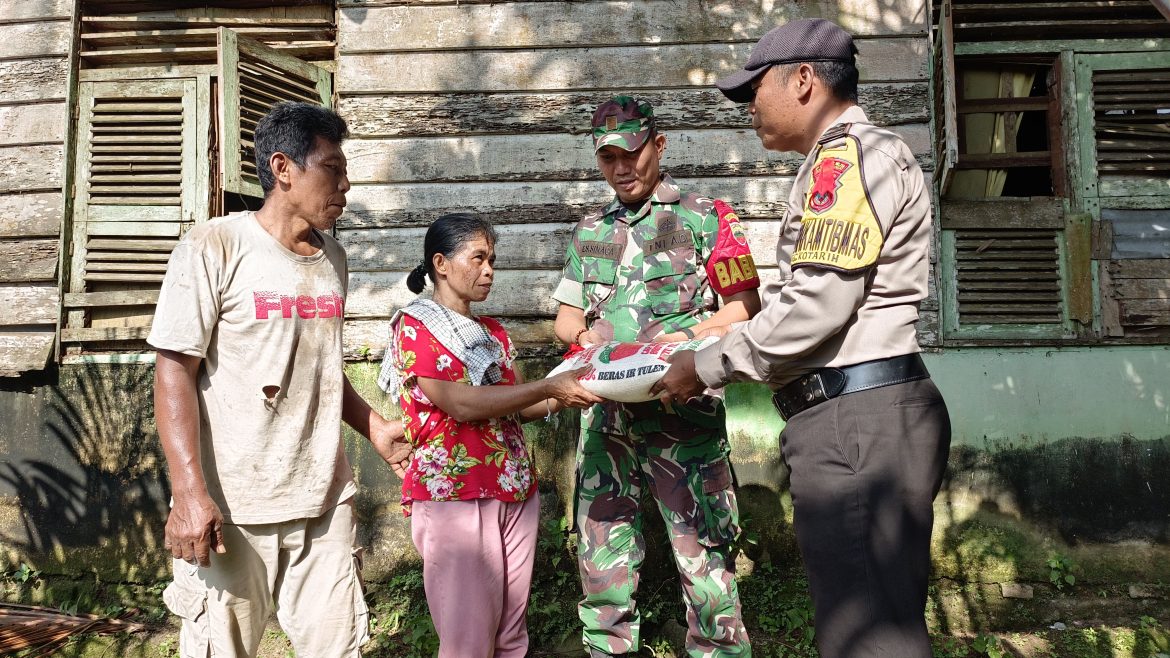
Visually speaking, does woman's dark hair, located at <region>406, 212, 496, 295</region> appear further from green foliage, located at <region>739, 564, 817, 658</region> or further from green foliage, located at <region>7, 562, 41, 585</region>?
green foliage, located at <region>7, 562, 41, 585</region>

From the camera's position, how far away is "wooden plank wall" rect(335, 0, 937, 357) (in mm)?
4785

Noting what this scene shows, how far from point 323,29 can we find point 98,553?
3.39 m

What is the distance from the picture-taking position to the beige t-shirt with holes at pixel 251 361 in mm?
2375

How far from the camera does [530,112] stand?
4867 mm

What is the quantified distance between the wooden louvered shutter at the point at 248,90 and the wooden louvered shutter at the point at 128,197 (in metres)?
0.46

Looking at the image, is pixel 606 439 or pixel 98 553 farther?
pixel 98 553

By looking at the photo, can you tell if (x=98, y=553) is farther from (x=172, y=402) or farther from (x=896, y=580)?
(x=896, y=580)

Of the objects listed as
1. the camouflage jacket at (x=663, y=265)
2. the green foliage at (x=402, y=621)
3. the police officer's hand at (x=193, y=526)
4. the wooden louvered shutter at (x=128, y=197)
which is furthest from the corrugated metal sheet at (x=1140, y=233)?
the wooden louvered shutter at (x=128, y=197)

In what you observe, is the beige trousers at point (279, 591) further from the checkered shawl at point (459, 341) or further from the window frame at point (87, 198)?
the window frame at point (87, 198)

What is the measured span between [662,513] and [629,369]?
0.80 metres

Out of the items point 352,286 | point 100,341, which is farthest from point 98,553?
point 352,286

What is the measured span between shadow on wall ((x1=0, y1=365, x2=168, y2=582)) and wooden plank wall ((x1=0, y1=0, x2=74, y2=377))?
1.17 feet

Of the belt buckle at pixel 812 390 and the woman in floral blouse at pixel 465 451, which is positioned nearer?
the belt buckle at pixel 812 390

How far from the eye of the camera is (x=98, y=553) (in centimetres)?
477
